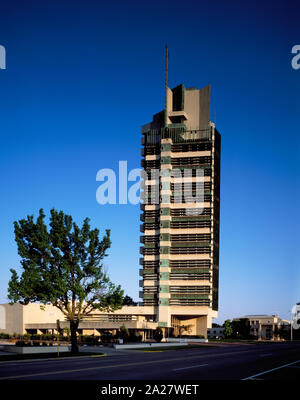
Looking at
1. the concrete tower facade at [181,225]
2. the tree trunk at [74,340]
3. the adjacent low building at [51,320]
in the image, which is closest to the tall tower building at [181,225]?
the concrete tower facade at [181,225]

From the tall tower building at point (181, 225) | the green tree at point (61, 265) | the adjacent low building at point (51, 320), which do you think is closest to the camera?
the green tree at point (61, 265)

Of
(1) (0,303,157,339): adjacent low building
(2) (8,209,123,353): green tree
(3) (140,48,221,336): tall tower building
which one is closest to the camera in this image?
(2) (8,209,123,353): green tree

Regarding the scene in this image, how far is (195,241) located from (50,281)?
260 ft

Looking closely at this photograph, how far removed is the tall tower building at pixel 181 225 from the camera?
120 m

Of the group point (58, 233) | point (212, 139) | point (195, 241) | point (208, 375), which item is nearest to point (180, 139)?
point (212, 139)

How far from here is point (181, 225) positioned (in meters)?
122

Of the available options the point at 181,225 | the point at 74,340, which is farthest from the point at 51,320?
the point at 74,340

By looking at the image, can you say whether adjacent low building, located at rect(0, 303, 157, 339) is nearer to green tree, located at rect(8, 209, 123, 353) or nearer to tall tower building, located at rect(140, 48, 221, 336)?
tall tower building, located at rect(140, 48, 221, 336)

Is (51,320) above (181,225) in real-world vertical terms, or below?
below

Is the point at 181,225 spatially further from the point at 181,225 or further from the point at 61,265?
the point at 61,265

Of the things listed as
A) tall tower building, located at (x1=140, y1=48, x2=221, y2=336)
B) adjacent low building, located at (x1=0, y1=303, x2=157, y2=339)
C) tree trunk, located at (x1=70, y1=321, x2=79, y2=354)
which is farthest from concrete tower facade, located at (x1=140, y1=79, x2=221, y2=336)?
tree trunk, located at (x1=70, y1=321, x2=79, y2=354)

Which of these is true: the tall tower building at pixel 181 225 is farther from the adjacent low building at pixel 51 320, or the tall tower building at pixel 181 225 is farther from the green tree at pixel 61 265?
the green tree at pixel 61 265

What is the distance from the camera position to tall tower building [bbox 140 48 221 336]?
120 metres
